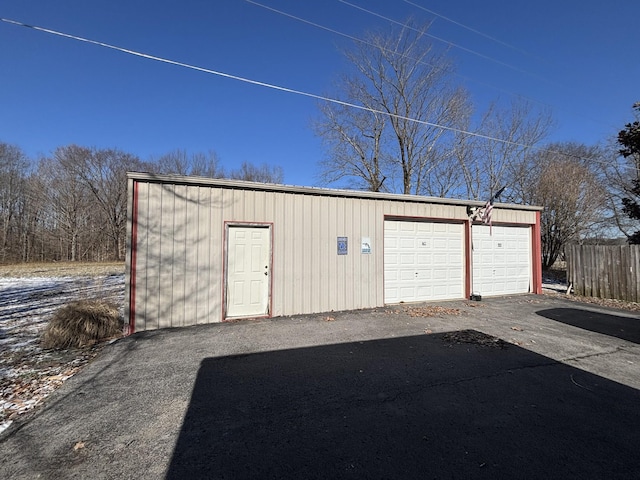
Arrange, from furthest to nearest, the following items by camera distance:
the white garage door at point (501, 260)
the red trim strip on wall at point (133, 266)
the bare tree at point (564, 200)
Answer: the bare tree at point (564, 200) → the white garage door at point (501, 260) → the red trim strip on wall at point (133, 266)

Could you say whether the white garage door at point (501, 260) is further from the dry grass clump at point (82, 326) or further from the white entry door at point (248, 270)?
the dry grass clump at point (82, 326)

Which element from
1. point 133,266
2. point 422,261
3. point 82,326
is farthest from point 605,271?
point 82,326

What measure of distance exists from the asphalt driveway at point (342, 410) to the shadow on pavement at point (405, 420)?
0.01m

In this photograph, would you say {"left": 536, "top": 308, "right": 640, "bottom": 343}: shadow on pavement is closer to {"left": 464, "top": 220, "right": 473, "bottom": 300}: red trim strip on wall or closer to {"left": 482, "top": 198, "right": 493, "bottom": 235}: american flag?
{"left": 464, "top": 220, "right": 473, "bottom": 300}: red trim strip on wall

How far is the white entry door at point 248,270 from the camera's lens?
623cm

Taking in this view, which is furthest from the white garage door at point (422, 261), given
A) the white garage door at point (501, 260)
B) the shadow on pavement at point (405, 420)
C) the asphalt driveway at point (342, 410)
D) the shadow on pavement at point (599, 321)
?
the shadow on pavement at point (405, 420)

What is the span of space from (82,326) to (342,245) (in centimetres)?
513

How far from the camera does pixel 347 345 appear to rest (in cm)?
468

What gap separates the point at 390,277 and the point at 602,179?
20.7 metres

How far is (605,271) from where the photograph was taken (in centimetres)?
903

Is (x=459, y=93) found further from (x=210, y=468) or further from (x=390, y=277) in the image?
(x=210, y=468)

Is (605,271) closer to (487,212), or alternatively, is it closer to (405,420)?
(487,212)

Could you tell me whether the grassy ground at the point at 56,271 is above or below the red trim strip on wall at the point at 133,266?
below

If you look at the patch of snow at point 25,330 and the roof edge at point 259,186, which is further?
the roof edge at point 259,186
